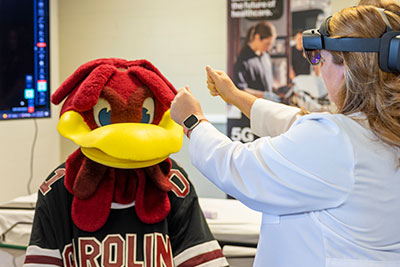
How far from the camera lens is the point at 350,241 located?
1.12 metres

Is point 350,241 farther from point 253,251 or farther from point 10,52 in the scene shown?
point 10,52

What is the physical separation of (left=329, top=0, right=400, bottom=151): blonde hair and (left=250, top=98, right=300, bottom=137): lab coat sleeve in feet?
1.59

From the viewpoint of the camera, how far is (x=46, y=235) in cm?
168

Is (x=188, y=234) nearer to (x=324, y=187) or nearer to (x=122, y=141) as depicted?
(x=122, y=141)

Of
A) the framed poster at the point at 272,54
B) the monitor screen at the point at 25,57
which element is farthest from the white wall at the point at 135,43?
the monitor screen at the point at 25,57

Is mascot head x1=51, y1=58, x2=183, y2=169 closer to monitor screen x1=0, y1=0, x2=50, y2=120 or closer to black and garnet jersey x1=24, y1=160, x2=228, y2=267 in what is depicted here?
black and garnet jersey x1=24, y1=160, x2=228, y2=267

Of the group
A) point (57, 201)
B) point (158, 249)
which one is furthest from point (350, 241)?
point (57, 201)

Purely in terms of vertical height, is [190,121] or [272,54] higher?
Result: [272,54]

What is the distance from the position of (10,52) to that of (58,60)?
1037 millimetres

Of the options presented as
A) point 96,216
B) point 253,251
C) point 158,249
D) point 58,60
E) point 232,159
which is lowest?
point 253,251

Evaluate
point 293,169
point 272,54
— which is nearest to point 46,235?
point 293,169

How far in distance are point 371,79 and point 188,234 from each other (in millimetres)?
888

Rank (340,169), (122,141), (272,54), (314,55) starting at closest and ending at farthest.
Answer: (340,169), (314,55), (122,141), (272,54)

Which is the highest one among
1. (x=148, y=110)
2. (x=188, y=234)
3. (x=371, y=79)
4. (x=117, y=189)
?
(x=371, y=79)
